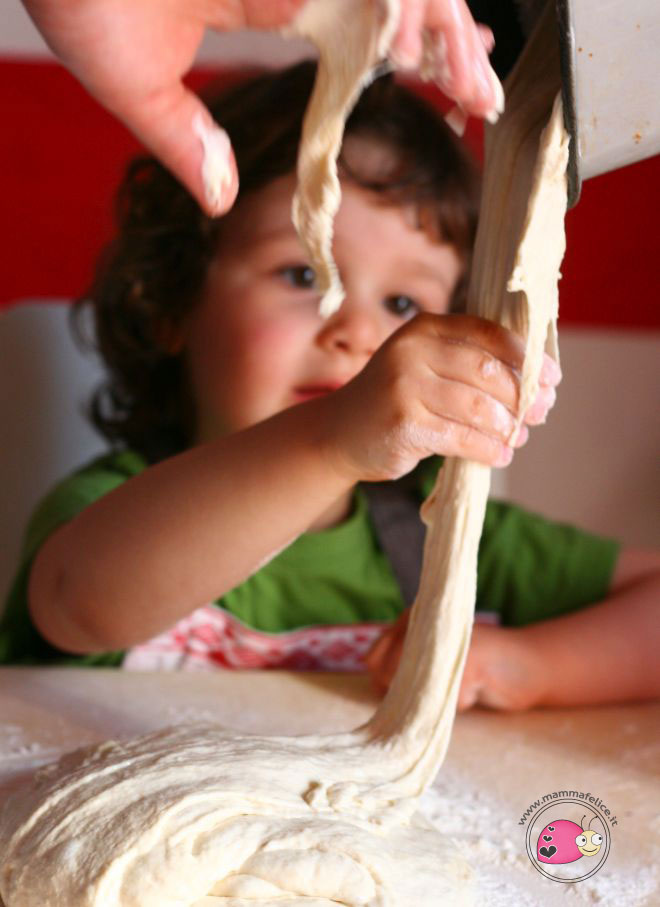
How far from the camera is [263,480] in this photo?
1.82ft

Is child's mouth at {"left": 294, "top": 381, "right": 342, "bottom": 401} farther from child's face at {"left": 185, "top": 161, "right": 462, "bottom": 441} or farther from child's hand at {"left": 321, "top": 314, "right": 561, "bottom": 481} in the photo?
child's hand at {"left": 321, "top": 314, "right": 561, "bottom": 481}

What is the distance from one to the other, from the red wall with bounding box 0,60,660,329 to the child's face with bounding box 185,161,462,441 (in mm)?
869

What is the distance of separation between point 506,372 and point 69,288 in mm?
1397

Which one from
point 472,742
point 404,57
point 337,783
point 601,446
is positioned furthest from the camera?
point 601,446

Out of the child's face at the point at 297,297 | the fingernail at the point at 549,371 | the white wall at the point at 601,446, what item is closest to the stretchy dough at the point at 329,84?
the fingernail at the point at 549,371

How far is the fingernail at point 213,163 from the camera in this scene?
422 mm

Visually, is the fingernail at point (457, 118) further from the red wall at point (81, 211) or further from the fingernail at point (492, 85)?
the red wall at point (81, 211)

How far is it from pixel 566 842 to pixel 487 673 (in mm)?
215

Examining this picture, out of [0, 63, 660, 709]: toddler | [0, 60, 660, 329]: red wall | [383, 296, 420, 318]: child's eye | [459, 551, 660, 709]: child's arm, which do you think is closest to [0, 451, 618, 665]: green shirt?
[0, 63, 660, 709]: toddler

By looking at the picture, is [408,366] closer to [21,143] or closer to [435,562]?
[435,562]

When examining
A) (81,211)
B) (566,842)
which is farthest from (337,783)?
(81,211)

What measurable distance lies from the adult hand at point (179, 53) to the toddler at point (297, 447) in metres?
0.14

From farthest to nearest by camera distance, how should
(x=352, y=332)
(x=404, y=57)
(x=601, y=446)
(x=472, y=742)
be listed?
1. (x=601, y=446)
2. (x=352, y=332)
3. (x=472, y=742)
4. (x=404, y=57)

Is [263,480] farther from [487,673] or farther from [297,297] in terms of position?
[297,297]
